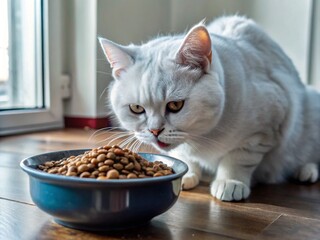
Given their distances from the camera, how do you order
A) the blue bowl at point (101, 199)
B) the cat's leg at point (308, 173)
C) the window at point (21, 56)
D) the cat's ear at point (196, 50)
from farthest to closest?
the window at point (21, 56)
the cat's leg at point (308, 173)
the cat's ear at point (196, 50)
the blue bowl at point (101, 199)

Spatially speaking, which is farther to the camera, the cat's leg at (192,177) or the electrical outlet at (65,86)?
the electrical outlet at (65,86)

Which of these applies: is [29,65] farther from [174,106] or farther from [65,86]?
[174,106]

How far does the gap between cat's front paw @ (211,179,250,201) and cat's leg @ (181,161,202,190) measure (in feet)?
0.28

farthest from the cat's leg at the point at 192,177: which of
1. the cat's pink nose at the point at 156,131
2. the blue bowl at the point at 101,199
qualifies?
the blue bowl at the point at 101,199

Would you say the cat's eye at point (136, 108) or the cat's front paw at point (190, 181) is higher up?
the cat's eye at point (136, 108)

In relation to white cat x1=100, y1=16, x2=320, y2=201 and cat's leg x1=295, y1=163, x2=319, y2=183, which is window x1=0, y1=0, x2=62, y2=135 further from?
cat's leg x1=295, y1=163, x2=319, y2=183

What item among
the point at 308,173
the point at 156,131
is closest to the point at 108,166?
the point at 156,131

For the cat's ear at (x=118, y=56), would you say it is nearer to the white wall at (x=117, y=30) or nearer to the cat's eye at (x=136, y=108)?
the cat's eye at (x=136, y=108)

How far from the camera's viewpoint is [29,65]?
2.41 metres

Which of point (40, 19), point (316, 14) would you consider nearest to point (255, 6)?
point (316, 14)

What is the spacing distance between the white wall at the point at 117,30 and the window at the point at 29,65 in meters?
0.10

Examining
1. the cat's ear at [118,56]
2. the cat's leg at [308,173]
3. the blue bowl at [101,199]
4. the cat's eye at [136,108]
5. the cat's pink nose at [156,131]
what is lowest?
the cat's leg at [308,173]

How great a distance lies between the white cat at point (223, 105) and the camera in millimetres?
1118

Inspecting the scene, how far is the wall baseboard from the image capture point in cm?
249
